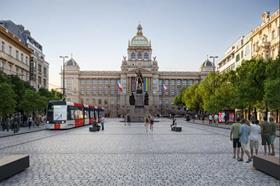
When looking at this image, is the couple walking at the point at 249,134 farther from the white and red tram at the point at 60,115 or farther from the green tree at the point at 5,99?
the green tree at the point at 5,99

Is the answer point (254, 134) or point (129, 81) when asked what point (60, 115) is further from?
point (129, 81)

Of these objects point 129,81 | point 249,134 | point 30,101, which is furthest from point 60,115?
point 129,81

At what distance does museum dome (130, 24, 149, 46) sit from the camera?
197m

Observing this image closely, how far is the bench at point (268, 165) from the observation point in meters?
12.1

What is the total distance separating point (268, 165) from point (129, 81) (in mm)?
173707

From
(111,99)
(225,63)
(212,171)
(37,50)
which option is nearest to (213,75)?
(225,63)

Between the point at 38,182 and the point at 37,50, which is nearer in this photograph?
the point at 38,182

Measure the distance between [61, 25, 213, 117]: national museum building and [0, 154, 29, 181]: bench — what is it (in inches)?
6671

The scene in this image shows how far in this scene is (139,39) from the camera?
650ft

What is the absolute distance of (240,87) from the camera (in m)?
54.5

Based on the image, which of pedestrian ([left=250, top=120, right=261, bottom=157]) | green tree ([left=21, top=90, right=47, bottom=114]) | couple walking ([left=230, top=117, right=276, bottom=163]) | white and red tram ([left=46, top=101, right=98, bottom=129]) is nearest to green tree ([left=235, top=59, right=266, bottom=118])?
white and red tram ([left=46, top=101, right=98, bottom=129])

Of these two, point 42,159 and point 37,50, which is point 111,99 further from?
point 42,159

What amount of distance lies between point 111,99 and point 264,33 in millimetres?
125414

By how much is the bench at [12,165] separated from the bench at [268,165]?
28.8 feet
